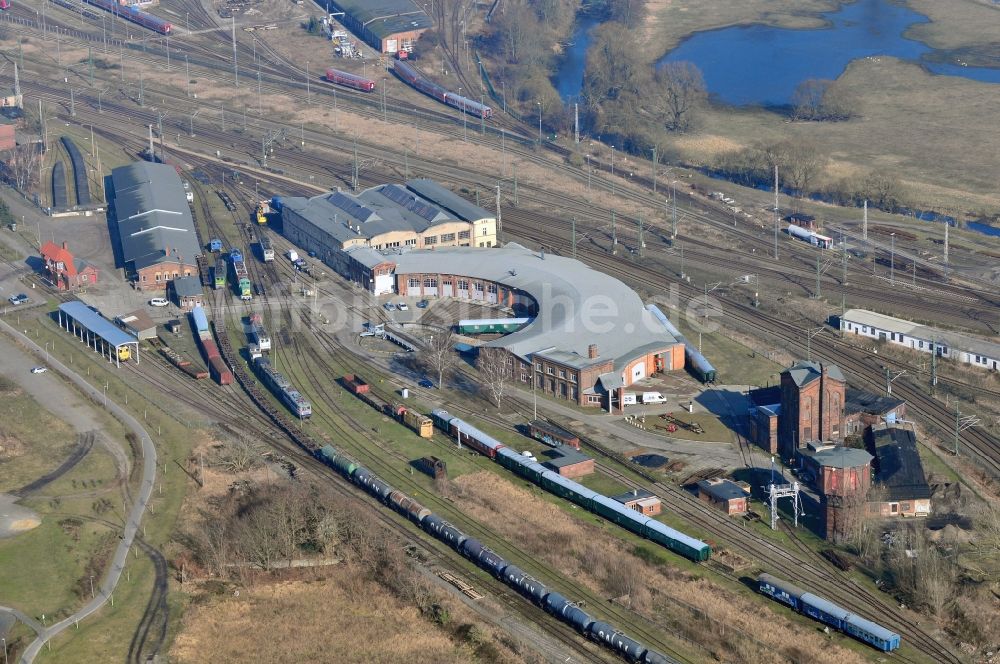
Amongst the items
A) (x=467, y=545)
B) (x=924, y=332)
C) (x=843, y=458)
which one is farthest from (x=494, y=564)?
(x=924, y=332)

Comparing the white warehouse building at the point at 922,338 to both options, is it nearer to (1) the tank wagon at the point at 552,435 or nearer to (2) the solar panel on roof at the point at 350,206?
(1) the tank wagon at the point at 552,435

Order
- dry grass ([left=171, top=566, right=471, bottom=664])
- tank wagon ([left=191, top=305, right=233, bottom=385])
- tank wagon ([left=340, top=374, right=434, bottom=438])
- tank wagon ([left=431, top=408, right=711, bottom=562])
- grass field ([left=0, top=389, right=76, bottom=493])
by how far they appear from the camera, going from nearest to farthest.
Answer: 1. dry grass ([left=171, top=566, right=471, bottom=664])
2. tank wagon ([left=431, top=408, right=711, bottom=562])
3. grass field ([left=0, top=389, right=76, bottom=493])
4. tank wagon ([left=340, top=374, right=434, bottom=438])
5. tank wagon ([left=191, top=305, right=233, bottom=385])

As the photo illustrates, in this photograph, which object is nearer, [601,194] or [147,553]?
[147,553]

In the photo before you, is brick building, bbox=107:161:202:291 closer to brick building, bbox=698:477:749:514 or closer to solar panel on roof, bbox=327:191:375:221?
solar panel on roof, bbox=327:191:375:221

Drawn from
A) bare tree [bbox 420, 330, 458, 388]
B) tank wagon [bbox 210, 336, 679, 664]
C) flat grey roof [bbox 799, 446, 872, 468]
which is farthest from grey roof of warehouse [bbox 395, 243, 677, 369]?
flat grey roof [bbox 799, 446, 872, 468]

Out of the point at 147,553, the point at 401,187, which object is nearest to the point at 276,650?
the point at 147,553

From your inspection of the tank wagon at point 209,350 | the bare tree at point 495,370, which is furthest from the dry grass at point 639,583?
the tank wagon at point 209,350

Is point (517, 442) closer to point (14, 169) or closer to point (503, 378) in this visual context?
point (503, 378)
